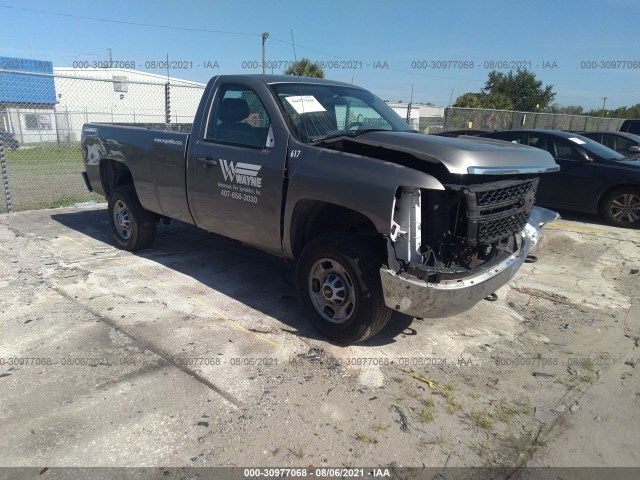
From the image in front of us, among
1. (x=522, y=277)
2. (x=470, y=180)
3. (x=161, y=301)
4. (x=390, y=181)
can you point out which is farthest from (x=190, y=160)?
(x=522, y=277)

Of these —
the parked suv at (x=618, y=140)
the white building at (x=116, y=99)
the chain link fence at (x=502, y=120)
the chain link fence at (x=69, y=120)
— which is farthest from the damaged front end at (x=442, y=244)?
the white building at (x=116, y=99)

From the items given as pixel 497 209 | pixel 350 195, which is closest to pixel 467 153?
pixel 497 209

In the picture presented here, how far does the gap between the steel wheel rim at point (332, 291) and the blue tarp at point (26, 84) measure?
31602 mm

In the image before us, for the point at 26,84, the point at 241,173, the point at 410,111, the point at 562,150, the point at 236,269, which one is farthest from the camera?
the point at 26,84

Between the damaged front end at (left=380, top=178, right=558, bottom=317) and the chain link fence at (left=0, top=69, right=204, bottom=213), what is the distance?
15.8 feet

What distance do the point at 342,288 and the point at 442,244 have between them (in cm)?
83

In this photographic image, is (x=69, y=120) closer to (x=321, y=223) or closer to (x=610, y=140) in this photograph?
(x=610, y=140)

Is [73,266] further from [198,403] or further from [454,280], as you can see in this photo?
[454,280]

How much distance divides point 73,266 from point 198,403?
3366 mm

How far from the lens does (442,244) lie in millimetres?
3303

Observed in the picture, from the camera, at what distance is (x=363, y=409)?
3012mm

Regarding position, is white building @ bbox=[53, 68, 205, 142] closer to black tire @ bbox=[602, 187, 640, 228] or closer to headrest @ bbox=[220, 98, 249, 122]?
black tire @ bbox=[602, 187, 640, 228]

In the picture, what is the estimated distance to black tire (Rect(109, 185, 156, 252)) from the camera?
229 inches

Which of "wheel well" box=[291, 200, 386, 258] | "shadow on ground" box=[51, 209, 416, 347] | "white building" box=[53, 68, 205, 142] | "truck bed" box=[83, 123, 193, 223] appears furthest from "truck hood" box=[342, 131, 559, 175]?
"white building" box=[53, 68, 205, 142]
